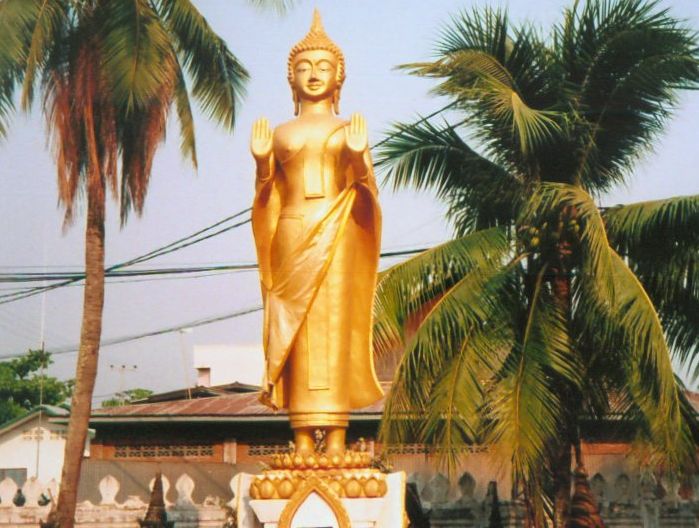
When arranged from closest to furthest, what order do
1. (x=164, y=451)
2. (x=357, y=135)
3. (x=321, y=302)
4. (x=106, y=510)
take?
(x=357, y=135) < (x=321, y=302) < (x=106, y=510) < (x=164, y=451)

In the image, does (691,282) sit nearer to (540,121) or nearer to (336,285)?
(540,121)

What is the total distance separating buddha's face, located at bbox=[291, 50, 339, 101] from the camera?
8922mm

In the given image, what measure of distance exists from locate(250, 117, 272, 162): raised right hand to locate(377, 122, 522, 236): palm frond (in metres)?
3.25

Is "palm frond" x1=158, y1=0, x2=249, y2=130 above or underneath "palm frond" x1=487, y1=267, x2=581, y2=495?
above

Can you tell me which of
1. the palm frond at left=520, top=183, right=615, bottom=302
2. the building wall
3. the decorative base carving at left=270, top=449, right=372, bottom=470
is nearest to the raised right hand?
the decorative base carving at left=270, top=449, right=372, bottom=470

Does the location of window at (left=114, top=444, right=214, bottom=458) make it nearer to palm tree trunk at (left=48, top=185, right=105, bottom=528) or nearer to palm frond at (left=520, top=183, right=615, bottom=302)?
palm tree trunk at (left=48, top=185, right=105, bottom=528)

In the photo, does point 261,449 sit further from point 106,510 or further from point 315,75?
point 315,75

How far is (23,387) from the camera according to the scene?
130ft

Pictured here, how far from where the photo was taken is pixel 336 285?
862 centimetres

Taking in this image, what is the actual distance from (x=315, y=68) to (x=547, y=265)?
12.0ft

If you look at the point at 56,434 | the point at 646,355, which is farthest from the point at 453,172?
the point at 56,434

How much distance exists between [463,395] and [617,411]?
183cm

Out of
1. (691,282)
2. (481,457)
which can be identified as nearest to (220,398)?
(481,457)

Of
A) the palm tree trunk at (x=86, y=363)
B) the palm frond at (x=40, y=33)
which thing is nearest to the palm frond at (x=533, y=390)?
the palm tree trunk at (x=86, y=363)
